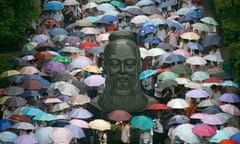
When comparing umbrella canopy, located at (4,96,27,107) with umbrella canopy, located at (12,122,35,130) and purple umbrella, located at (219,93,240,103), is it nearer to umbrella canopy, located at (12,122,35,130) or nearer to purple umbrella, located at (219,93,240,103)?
umbrella canopy, located at (12,122,35,130)

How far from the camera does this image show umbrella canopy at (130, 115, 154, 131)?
2381 centimetres

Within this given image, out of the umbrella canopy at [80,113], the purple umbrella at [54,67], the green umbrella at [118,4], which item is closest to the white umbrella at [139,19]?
the green umbrella at [118,4]

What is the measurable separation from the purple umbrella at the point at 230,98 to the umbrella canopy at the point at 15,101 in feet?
20.3

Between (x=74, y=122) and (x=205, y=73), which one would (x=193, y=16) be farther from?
(x=74, y=122)

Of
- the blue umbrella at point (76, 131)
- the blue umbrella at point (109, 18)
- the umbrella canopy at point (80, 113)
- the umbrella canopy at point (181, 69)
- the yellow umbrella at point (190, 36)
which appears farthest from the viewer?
the blue umbrella at point (109, 18)

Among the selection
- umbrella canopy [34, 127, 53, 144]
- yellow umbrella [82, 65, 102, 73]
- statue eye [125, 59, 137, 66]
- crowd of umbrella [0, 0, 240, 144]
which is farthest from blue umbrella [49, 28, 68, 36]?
umbrella canopy [34, 127, 53, 144]

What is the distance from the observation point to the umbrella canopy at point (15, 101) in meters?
24.9

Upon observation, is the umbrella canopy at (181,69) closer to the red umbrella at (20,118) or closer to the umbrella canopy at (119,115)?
the umbrella canopy at (119,115)

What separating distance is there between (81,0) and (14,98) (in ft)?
37.0

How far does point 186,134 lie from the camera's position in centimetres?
2309

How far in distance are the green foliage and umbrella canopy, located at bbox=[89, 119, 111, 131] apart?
736cm

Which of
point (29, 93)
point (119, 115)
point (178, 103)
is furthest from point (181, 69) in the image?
point (29, 93)

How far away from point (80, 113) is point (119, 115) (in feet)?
3.96

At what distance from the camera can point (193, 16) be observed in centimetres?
3200
